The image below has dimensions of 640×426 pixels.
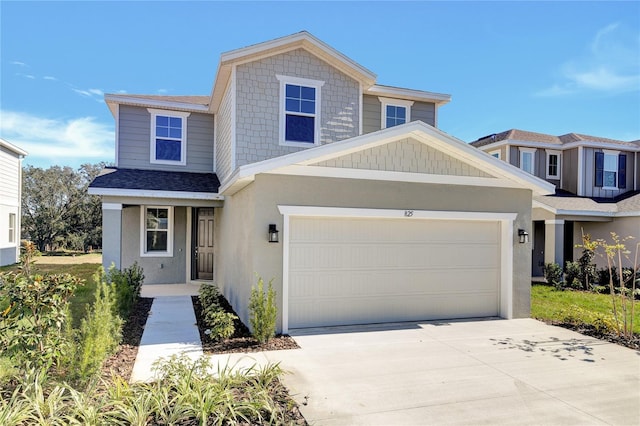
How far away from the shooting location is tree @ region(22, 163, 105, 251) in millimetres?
26875

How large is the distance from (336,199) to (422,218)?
2.01m

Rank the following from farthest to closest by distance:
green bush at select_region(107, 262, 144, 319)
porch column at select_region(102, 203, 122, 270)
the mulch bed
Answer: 1. porch column at select_region(102, 203, 122, 270)
2. green bush at select_region(107, 262, 144, 319)
3. the mulch bed

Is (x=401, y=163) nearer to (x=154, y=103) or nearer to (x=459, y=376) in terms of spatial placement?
(x=459, y=376)

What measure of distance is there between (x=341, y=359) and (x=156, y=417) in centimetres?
282

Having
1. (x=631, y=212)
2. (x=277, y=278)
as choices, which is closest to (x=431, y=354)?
(x=277, y=278)

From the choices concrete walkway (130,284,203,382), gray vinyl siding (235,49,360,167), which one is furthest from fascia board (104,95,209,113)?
concrete walkway (130,284,203,382)

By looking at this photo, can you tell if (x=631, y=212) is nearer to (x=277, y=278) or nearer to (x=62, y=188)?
(x=277, y=278)

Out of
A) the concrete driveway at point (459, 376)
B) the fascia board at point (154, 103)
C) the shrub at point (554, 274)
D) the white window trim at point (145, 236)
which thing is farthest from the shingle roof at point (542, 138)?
the white window trim at point (145, 236)

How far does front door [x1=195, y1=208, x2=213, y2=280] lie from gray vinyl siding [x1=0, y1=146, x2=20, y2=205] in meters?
11.4

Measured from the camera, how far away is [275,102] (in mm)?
9836

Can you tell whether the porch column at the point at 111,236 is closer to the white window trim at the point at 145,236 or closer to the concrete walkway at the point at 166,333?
the concrete walkway at the point at 166,333

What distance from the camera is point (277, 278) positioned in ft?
23.4

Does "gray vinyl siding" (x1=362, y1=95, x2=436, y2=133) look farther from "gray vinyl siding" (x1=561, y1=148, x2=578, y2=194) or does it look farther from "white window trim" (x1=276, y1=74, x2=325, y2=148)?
"gray vinyl siding" (x1=561, y1=148, x2=578, y2=194)

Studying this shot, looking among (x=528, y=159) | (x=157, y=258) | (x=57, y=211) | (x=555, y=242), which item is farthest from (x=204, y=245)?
(x=57, y=211)
